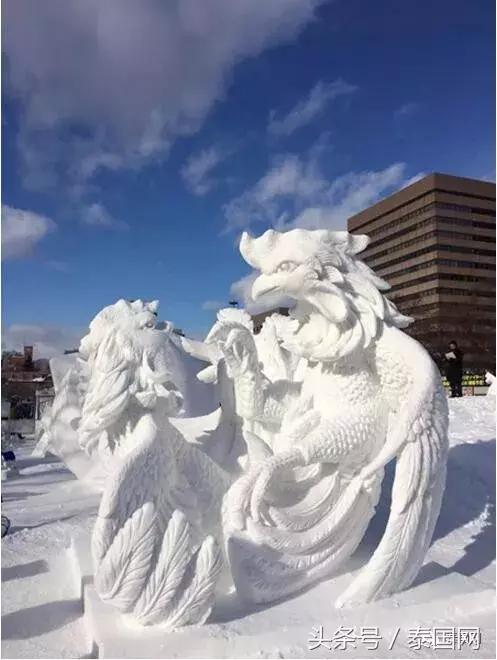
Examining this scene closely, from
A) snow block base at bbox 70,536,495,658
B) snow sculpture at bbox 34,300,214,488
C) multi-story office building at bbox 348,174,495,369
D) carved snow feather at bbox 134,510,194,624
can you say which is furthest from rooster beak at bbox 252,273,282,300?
multi-story office building at bbox 348,174,495,369

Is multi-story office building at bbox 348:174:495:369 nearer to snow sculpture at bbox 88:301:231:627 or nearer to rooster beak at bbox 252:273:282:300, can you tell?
rooster beak at bbox 252:273:282:300

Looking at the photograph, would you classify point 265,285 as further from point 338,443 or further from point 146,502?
point 146,502

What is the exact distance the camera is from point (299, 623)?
2418mm

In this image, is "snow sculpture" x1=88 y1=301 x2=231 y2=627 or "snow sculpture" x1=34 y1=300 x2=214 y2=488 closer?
"snow sculpture" x1=88 y1=301 x2=231 y2=627

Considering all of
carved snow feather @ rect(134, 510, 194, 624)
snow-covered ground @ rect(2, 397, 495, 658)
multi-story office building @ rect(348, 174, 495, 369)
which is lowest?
snow-covered ground @ rect(2, 397, 495, 658)

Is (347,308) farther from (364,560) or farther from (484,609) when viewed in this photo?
(484,609)

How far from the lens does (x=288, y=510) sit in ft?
9.20

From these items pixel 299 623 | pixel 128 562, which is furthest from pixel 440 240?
pixel 128 562

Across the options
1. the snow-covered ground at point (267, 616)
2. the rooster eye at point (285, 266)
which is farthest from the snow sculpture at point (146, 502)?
the rooster eye at point (285, 266)

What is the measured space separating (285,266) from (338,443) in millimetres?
942

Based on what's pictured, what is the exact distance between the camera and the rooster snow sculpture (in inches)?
106

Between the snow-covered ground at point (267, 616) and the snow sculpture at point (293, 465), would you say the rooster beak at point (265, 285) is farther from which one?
the snow-covered ground at point (267, 616)

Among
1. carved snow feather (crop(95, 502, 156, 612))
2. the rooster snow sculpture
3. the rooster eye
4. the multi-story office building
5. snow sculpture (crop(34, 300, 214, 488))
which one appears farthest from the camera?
the multi-story office building

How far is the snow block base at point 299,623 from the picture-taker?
2.19 meters
